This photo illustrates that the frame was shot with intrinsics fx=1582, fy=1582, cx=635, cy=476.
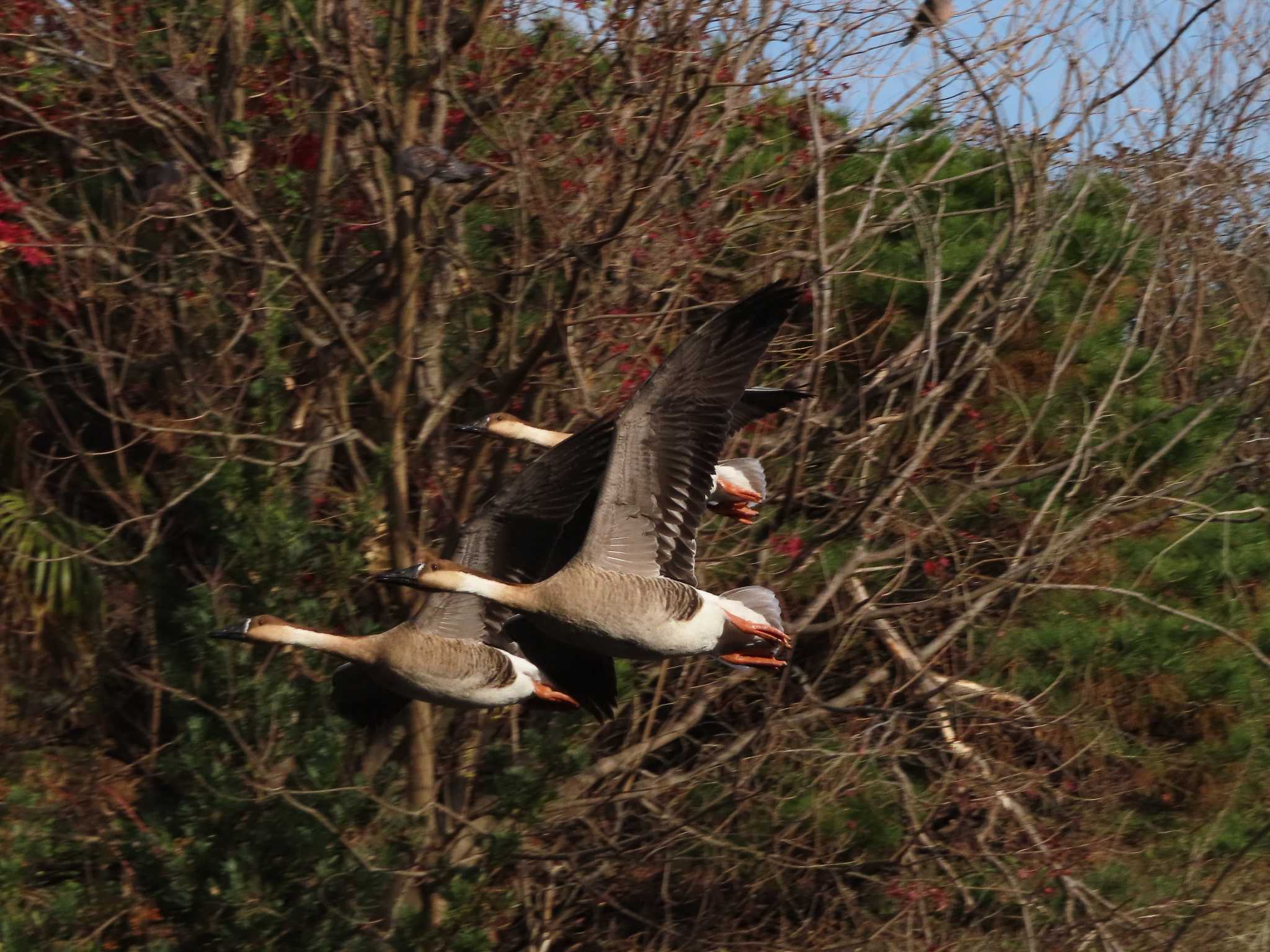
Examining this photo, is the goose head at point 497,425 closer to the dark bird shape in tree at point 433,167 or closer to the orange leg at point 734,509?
the orange leg at point 734,509

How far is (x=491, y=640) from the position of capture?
657 centimetres

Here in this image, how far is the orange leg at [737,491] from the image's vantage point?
21.7 ft

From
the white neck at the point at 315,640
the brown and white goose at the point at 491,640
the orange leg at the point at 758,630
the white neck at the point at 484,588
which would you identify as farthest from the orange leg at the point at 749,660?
the white neck at the point at 315,640

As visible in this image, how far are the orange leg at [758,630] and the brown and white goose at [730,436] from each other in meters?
0.55

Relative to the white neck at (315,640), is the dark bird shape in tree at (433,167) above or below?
above

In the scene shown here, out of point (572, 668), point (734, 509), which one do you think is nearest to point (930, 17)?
point (734, 509)

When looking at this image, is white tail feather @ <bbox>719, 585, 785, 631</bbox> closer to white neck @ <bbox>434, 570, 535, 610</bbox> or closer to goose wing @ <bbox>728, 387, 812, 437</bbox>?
goose wing @ <bbox>728, 387, 812, 437</bbox>

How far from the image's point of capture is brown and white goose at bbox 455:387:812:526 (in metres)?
6.62

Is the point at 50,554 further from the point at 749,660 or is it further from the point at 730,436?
the point at 749,660

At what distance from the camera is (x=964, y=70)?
7531 millimetres

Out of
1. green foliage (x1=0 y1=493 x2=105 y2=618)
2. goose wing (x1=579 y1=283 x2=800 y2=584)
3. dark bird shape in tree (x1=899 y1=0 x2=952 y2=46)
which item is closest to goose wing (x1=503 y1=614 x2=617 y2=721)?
goose wing (x1=579 y1=283 x2=800 y2=584)

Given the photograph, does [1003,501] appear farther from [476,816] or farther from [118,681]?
[118,681]

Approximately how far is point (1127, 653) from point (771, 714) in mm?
2619

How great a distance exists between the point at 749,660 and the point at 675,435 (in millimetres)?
1121
